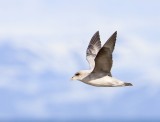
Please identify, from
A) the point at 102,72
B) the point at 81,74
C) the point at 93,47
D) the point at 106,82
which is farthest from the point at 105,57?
the point at 93,47

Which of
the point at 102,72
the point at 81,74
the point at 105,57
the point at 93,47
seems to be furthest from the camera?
the point at 93,47

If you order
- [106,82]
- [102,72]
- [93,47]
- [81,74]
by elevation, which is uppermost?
[93,47]

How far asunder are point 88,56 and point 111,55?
4060 millimetres

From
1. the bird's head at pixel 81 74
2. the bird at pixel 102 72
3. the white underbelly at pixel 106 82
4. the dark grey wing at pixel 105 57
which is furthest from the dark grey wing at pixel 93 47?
the dark grey wing at pixel 105 57

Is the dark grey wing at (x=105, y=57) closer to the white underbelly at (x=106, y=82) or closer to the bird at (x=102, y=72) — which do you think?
the bird at (x=102, y=72)

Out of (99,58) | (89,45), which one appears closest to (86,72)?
(99,58)

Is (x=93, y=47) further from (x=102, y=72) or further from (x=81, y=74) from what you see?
(x=102, y=72)

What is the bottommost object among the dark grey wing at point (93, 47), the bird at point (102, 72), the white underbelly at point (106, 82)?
the white underbelly at point (106, 82)

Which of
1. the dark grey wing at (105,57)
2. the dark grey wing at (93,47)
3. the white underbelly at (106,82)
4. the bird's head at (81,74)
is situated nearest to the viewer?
the dark grey wing at (105,57)

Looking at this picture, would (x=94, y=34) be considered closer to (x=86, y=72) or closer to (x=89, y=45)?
(x=89, y=45)

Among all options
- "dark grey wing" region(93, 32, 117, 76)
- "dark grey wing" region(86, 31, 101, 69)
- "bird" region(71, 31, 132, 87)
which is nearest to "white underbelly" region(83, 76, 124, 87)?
"bird" region(71, 31, 132, 87)

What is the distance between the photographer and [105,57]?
16.1 metres

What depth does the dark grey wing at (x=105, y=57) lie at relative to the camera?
16.0 metres

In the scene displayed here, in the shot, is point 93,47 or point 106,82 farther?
point 93,47
